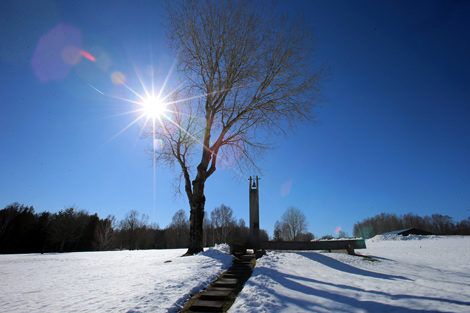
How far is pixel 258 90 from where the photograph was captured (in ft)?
39.6

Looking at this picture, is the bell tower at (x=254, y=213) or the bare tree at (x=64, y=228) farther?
the bare tree at (x=64, y=228)

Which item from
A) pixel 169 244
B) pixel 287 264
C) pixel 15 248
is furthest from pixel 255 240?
pixel 169 244

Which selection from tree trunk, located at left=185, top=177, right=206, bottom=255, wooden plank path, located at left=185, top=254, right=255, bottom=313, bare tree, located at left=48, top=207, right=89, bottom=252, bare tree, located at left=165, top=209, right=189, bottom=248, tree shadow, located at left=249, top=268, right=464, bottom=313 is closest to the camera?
tree shadow, located at left=249, top=268, right=464, bottom=313

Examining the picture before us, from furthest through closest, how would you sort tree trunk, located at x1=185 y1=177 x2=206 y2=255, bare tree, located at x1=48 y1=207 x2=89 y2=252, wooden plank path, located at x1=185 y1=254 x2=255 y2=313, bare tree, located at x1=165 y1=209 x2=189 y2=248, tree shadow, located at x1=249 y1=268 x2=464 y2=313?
bare tree, located at x1=165 y1=209 x2=189 y2=248, bare tree, located at x1=48 y1=207 x2=89 y2=252, tree trunk, located at x1=185 y1=177 x2=206 y2=255, wooden plank path, located at x1=185 y1=254 x2=255 y2=313, tree shadow, located at x1=249 y1=268 x2=464 y2=313

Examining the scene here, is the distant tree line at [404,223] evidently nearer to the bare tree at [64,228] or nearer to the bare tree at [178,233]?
the bare tree at [178,233]

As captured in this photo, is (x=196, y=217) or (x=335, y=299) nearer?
(x=335, y=299)

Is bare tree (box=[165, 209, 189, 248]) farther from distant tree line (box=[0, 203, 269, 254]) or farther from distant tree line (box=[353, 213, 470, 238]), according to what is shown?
distant tree line (box=[353, 213, 470, 238])

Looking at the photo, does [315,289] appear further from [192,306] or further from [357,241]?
[357,241]

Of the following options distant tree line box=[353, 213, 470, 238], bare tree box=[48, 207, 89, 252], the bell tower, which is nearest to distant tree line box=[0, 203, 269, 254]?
bare tree box=[48, 207, 89, 252]

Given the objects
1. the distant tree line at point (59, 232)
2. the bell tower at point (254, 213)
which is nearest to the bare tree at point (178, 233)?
the distant tree line at point (59, 232)

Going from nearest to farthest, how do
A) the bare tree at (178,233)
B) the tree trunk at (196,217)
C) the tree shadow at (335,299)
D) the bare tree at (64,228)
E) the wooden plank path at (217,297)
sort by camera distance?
the tree shadow at (335,299) < the wooden plank path at (217,297) < the tree trunk at (196,217) < the bare tree at (64,228) < the bare tree at (178,233)

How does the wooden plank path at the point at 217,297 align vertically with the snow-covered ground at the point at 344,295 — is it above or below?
below

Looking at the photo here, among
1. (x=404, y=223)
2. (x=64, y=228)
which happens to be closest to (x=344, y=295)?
(x=64, y=228)

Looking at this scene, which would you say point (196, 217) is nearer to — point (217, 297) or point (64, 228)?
point (217, 297)
